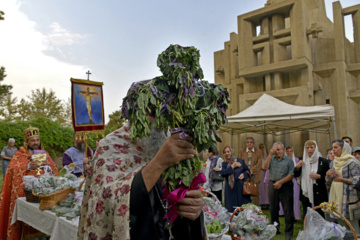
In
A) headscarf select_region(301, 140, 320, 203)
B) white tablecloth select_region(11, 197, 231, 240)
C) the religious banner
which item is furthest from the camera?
headscarf select_region(301, 140, 320, 203)

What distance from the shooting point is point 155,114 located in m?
1.47

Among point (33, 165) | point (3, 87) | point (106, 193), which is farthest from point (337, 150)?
point (3, 87)

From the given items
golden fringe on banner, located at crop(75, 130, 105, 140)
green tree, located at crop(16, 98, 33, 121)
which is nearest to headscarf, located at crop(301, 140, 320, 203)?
golden fringe on banner, located at crop(75, 130, 105, 140)

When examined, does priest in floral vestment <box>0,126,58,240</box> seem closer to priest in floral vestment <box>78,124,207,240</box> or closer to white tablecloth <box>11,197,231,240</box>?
white tablecloth <box>11,197,231,240</box>

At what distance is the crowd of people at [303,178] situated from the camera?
4992 mm

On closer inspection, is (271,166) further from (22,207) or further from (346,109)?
(346,109)

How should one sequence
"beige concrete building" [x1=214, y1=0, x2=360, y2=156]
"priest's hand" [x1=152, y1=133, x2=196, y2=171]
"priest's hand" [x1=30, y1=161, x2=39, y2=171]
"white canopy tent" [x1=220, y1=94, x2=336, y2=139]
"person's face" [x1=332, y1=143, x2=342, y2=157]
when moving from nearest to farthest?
1. "priest's hand" [x1=152, y1=133, x2=196, y2=171]
2. "priest's hand" [x1=30, y1=161, x2=39, y2=171]
3. "person's face" [x1=332, y1=143, x2=342, y2=157]
4. "white canopy tent" [x1=220, y1=94, x2=336, y2=139]
5. "beige concrete building" [x1=214, y1=0, x2=360, y2=156]

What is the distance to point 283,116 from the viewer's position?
7.35 meters

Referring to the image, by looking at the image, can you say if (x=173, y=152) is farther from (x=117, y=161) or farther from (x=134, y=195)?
(x=117, y=161)

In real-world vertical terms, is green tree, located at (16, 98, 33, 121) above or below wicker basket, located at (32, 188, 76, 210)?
above

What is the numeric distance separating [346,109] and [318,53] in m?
2.47

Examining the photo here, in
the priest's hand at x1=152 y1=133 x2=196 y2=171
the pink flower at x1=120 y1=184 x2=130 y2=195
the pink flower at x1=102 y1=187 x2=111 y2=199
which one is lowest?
the pink flower at x1=102 y1=187 x2=111 y2=199

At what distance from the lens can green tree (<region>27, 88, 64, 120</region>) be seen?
2838 cm

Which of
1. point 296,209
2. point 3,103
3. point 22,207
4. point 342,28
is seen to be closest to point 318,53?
point 342,28
